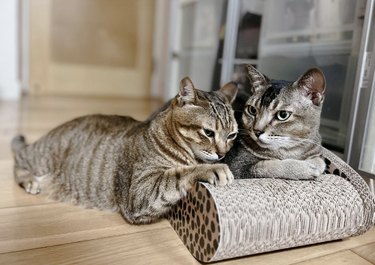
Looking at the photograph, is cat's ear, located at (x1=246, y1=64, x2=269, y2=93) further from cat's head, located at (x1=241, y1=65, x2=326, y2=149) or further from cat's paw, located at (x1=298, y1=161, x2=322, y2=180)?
cat's paw, located at (x1=298, y1=161, x2=322, y2=180)

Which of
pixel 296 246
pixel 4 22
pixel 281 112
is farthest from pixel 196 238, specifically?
pixel 4 22

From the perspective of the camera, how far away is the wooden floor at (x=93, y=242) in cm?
91

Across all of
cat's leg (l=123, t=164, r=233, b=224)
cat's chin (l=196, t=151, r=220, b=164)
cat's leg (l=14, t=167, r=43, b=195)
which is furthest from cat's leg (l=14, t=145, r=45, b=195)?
cat's chin (l=196, t=151, r=220, b=164)

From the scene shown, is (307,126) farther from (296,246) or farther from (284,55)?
(284,55)

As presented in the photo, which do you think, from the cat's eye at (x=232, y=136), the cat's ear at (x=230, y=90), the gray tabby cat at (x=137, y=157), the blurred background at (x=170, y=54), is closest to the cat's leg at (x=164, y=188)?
the gray tabby cat at (x=137, y=157)

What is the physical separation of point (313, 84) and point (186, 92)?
0.39 meters

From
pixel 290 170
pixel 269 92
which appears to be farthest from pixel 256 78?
pixel 290 170

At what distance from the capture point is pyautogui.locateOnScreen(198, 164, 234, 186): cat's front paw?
37.0 inches

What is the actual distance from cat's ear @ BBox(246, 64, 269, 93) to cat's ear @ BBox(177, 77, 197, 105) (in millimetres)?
246

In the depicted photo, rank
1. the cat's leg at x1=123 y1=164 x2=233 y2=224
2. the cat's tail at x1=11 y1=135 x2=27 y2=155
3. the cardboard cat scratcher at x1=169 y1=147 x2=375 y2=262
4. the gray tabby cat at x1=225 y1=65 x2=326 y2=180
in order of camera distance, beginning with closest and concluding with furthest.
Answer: the cardboard cat scratcher at x1=169 y1=147 x2=375 y2=262, the cat's leg at x1=123 y1=164 x2=233 y2=224, the gray tabby cat at x1=225 y1=65 x2=326 y2=180, the cat's tail at x1=11 y1=135 x2=27 y2=155

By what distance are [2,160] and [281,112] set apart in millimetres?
1335

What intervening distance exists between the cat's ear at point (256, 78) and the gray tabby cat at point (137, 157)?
84mm

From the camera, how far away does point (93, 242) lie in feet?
3.23

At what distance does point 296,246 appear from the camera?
3.24 ft
